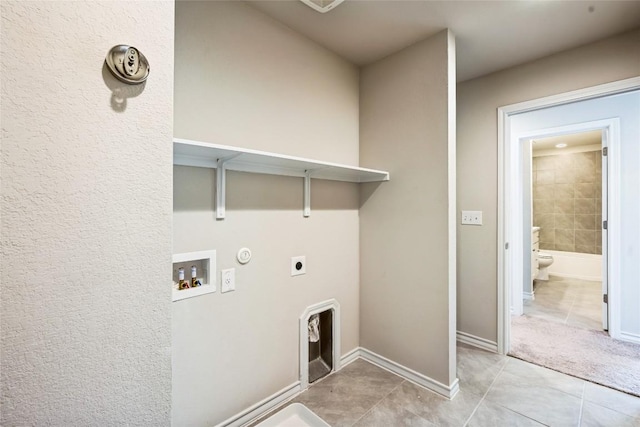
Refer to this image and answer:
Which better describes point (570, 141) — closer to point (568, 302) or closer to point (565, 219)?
point (565, 219)

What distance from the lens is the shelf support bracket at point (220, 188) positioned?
4.75ft

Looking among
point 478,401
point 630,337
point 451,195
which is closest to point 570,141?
point 630,337

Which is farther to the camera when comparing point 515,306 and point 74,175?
point 515,306

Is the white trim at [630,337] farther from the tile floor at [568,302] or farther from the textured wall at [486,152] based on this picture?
the textured wall at [486,152]

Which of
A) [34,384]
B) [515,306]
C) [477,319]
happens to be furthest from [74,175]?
[515,306]

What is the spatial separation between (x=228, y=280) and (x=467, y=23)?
7.19 feet

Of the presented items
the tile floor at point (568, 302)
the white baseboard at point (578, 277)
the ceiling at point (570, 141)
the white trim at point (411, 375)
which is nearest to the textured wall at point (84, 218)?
the white trim at point (411, 375)

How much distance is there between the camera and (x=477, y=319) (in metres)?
2.46

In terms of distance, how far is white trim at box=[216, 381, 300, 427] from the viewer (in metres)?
1.53

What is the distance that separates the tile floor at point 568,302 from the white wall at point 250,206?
108 inches

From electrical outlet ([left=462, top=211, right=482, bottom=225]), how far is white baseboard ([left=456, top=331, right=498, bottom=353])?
1.03 meters

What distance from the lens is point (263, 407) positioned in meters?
1.65

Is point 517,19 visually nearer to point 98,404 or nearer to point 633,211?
point 633,211

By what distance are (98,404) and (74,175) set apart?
0.57 m
